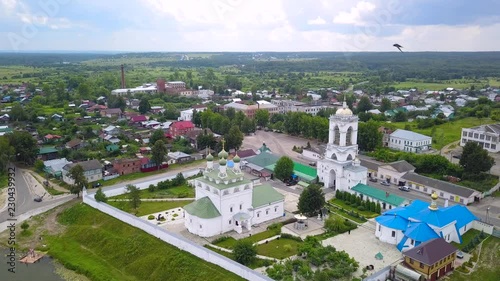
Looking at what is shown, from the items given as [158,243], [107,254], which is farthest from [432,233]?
[107,254]

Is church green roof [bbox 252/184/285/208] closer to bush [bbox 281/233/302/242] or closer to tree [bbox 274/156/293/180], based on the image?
bush [bbox 281/233/302/242]

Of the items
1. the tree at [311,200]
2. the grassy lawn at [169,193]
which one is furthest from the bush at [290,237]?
the grassy lawn at [169,193]

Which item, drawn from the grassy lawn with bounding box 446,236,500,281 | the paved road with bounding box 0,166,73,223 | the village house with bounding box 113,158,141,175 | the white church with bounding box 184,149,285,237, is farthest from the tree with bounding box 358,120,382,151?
the paved road with bounding box 0,166,73,223

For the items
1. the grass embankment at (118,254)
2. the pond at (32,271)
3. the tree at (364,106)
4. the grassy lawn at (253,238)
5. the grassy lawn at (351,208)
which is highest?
the tree at (364,106)

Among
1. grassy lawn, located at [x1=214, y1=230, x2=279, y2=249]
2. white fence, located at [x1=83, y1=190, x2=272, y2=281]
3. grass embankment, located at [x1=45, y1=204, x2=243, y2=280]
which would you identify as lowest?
grass embankment, located at [x1=45, y1=204, x2=243, y2=280]

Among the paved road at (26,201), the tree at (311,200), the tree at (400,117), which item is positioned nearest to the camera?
the tree at (311,200)

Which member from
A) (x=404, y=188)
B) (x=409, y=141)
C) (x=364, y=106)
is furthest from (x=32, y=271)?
(x=364, y=106)

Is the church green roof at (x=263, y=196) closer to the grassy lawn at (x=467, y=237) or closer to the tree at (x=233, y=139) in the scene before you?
the grassy lawn at (x=467, y=237)

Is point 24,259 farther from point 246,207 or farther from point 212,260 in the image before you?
point 246,207
